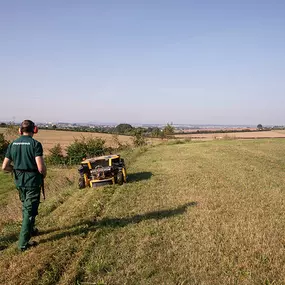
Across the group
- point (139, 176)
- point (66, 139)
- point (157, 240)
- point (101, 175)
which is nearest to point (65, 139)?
point (66, 139)

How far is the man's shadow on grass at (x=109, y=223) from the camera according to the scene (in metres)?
6.91

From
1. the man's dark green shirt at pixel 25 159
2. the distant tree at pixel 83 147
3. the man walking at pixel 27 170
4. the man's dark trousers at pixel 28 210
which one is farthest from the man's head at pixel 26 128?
the distant tree at pixel 83 147

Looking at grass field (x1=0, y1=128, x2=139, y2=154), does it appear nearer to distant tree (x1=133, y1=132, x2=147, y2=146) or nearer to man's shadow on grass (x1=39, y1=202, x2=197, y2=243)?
distant tree (x1=133, y1=132, x2=147, y2=146)

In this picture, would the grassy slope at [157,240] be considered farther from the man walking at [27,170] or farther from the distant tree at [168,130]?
the distant tree at [168,130]

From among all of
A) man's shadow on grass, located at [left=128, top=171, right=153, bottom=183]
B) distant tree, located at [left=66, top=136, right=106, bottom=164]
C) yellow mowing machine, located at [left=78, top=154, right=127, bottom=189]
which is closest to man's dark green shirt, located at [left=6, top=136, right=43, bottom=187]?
yellow mowing machine, located at [left=78, top=154, right=127, bottom=189]

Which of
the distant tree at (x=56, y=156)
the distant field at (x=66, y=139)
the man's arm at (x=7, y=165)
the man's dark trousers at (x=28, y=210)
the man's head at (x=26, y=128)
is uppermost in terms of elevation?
the man's head at (x=26, y=128)

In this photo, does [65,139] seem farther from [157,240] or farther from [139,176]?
[157,240]

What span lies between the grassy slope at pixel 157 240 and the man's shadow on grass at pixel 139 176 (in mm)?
2916

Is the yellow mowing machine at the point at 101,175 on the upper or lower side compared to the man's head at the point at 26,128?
lower

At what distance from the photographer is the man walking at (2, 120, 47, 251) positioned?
610cm

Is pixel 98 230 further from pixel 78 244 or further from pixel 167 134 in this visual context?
pixel 167 134

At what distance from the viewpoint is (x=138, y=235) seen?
21.7 ft

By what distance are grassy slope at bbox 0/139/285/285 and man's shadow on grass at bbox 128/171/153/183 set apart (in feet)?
9.57

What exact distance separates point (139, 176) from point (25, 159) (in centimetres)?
913
